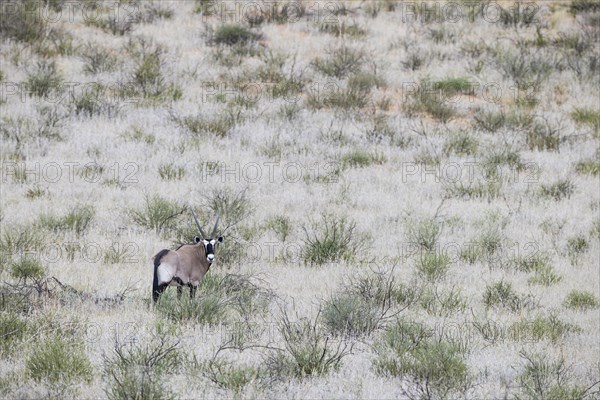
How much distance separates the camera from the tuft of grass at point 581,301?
8031 millimetres

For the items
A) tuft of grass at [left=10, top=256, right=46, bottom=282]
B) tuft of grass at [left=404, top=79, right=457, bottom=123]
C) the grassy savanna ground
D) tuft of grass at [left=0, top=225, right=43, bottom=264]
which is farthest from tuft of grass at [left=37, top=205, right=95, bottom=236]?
tuft of grass at [left=404, top=79, right=457, bottom=123]

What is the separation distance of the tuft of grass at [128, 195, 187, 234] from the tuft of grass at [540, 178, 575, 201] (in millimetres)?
4840

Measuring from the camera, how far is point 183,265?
696 cm

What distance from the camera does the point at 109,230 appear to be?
31.3ft

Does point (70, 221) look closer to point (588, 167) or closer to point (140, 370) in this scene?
point (140, 370)

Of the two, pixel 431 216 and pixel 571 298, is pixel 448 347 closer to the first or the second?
pixel 571 298

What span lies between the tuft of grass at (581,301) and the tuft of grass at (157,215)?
4.07 meters

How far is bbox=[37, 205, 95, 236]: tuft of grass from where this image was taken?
9.39 meters

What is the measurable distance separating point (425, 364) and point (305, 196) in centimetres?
522

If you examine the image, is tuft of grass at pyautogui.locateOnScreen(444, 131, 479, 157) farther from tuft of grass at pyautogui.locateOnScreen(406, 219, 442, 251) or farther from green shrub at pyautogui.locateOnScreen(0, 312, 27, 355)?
green shrub at pyautogui.locateOnScreen(0, 312, 27, 355)

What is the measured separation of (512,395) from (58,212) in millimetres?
5779

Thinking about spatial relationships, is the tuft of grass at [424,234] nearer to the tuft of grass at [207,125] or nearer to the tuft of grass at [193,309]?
the tuft of grass at [193,309]

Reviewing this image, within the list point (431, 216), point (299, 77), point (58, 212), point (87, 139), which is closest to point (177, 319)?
point (58, 212)

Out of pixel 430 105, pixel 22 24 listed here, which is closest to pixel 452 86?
pixel 430 105
